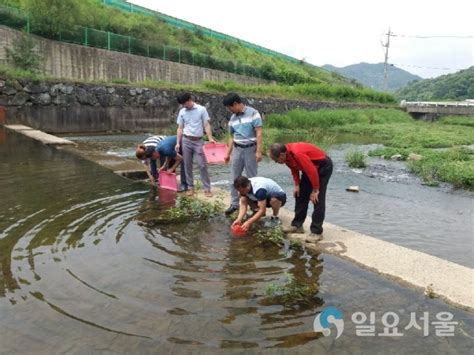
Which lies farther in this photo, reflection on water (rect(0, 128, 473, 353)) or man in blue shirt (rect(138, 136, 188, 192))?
man in blue shirt (rect(138, 136, 188, 192))

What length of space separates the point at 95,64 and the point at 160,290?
71.7ft

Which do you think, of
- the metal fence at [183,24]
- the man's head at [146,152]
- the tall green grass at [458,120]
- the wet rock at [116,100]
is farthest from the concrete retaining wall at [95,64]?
the tall green grass at [458,120]

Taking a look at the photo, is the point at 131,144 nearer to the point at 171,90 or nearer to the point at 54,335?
the point at 171,90

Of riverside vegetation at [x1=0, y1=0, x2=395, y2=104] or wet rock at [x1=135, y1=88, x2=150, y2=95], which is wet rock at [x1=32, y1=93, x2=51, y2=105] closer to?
riverside vegetation at [x1=0, y1=0, x2=395, y2=104]

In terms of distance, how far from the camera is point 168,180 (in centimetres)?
780

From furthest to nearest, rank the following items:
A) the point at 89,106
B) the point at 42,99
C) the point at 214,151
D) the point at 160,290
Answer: the point at 89,106
the point at 42,99
the point at 214,151
the point at 160,290

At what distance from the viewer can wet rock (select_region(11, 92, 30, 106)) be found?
17141 mm

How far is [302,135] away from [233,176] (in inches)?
615

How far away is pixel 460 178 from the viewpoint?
10.5 metres

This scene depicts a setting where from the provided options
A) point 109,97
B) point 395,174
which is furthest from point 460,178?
point 109,97

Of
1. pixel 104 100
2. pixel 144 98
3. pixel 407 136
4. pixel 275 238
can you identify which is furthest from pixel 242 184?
pixel 407 136

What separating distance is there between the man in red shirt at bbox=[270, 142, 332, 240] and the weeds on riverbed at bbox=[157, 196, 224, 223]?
1289mm

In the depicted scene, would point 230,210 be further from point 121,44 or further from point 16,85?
point 121,44

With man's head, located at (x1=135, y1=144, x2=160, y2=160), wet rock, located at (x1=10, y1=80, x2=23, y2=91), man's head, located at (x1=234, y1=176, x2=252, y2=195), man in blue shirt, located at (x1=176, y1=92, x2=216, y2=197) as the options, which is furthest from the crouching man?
wet rock, located at (x1=10, y1=80, x2=23, y2=91)
